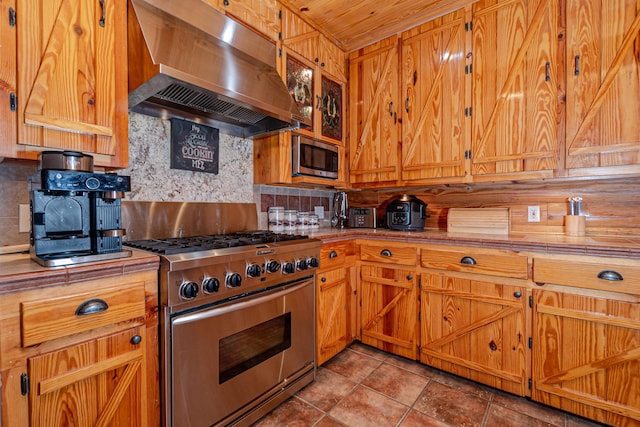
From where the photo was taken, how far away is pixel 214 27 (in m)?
1.62

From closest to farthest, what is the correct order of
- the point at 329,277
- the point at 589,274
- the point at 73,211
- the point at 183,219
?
the point at 73,211 < the point at 589,274 < the point at 183,219 < the point at 329,277

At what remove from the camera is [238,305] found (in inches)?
55.2

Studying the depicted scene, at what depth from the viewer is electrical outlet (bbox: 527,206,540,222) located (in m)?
2.14

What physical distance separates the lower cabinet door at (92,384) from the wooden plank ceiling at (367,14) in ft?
7.47

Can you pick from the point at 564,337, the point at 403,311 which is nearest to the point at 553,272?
the point at 564,337

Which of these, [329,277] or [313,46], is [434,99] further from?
[329,277]

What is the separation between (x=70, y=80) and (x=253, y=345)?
4.71 ft

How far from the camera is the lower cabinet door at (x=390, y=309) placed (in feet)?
6.85

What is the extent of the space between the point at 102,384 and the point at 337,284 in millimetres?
1436

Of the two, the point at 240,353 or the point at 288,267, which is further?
the point at 288,267

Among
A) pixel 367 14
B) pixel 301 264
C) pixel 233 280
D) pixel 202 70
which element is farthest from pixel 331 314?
pixel 367 14

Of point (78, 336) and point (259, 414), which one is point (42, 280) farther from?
point (259, 414)

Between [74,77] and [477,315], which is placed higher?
[74,77]

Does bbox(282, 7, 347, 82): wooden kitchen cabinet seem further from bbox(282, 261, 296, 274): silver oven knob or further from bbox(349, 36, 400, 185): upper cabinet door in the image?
bbox(282, 261, 296, 274): silver oven knob
